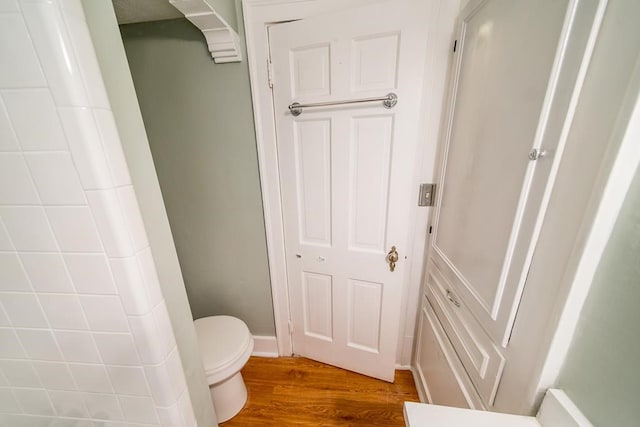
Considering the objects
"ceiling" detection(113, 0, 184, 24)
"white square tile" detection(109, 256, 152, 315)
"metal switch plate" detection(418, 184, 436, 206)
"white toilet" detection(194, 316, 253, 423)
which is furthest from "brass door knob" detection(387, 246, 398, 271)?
"ceiling" detection(113, 0, 184, 24)

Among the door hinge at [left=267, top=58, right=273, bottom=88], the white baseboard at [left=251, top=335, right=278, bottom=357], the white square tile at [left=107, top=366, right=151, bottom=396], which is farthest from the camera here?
the white baseboard at [left=251, top=335, right=278, bottom=357]

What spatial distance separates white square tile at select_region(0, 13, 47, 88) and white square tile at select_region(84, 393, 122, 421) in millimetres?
741

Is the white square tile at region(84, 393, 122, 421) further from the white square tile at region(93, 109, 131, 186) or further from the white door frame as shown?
the white door frame

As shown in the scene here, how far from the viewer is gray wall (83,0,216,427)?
0.42 metres

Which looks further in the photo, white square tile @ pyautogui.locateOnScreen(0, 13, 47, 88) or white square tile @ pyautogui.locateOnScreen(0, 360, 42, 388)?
white square tile @ pyautogui.locateOnScreen(0, 360, 42, 388)

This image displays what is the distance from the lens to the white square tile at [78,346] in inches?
20.7

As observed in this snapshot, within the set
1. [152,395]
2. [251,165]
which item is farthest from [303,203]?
[152,395]

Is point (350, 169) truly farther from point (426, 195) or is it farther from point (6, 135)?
point (6, 135)

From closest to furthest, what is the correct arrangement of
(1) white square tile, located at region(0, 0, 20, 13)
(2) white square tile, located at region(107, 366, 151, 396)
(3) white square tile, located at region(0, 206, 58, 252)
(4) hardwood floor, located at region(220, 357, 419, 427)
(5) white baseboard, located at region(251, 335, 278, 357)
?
1. (1) white square tile, located at region(0, 0, 20, 13)
2. (3) white square tile, located at region(0, 206, 58, 252)
3. (2) white square tile, located at region(107, 366, 151, 396)
4. (4) hardwood floor, located at region(220, 357, 419, 427)
5. (5) white baseboard, located at region(251, 335, 278, 357)

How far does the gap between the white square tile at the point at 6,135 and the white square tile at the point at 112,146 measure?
0.15 meters

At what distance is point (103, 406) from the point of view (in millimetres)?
592

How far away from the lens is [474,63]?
0.82 meters

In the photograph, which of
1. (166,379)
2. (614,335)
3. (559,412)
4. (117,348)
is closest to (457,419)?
(559,412)

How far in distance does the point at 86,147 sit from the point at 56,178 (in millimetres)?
100
